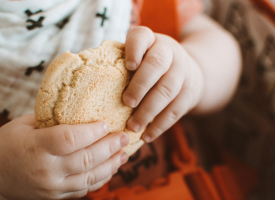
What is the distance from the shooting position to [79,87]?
28 centimetres

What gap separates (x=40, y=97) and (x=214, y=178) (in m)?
0.51

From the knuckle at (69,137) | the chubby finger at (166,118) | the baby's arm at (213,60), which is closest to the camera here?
the knuckle at (69,137)

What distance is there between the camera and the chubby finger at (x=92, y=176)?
0.31 meters

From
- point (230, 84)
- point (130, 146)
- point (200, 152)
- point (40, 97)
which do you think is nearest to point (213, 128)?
point (200, 152)

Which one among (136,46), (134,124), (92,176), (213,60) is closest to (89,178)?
(92,176)

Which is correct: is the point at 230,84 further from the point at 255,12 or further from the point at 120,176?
the point at 120,176

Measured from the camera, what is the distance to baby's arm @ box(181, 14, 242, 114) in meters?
0.55

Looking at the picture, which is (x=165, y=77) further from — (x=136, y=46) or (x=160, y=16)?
(x=160, y=16)

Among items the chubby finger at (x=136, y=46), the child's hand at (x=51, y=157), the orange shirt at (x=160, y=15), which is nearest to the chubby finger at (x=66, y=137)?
the child's hand at (x=51, y=157)

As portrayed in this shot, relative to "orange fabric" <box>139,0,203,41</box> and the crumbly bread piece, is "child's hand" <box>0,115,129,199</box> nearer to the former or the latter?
the crumbly bread piece

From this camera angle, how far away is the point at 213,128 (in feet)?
2.63

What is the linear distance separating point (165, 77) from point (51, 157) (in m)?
0.21

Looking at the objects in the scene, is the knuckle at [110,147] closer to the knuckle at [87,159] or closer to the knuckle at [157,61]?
the knuckle at [87,159]

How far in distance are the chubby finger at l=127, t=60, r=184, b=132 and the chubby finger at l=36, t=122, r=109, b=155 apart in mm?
73
